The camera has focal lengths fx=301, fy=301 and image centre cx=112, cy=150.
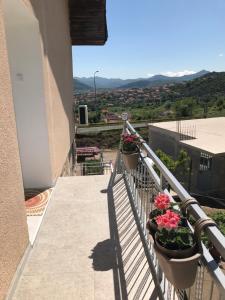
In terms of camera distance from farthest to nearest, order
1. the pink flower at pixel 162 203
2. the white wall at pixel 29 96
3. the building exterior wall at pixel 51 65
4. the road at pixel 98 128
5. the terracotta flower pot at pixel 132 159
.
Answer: the road at pixel 98 128
the building exterior wall at pixel 51 65
the white wall at pixel 29 96
the terracotta flower pot at pixel 132 159
the pink flower at pixel 162 203

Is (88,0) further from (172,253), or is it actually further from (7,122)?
(172,253)

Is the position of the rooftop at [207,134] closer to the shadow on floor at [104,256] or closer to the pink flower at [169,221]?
the shadow on floor at [104,256]

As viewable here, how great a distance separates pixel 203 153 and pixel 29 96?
14423mm

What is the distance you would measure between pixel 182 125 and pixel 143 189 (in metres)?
19.8

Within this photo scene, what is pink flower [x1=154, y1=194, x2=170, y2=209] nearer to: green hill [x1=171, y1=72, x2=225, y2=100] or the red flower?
the red flower

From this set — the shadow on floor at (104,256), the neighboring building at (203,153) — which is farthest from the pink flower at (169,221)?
the neighboring building at (203,153)

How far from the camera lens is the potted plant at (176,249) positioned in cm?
151

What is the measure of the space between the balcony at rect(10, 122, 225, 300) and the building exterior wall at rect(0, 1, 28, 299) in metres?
0.26

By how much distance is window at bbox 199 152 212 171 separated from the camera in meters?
17.7

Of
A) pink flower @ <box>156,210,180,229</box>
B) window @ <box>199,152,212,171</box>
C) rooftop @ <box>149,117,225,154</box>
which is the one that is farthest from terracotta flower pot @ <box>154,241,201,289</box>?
window @ <box>199,152,212,171</box>

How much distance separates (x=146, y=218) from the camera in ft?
10.2

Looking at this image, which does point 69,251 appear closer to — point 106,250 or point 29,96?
point 106,250

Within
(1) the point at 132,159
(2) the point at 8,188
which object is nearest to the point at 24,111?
(1) the point at 132,159

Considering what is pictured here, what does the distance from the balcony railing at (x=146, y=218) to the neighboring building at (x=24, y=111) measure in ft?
3.99
